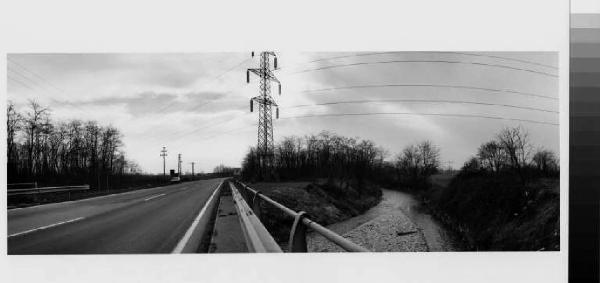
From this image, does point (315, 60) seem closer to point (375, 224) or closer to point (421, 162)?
point (421, 162)

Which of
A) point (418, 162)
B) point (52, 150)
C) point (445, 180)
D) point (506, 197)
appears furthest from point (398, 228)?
point (52, 150)

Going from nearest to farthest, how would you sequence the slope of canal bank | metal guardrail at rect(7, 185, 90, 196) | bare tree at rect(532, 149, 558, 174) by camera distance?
bare tree at rect(532, 149, 558, 174)
metal guardrail at rect(7, 185, 90, 196)
the slope of canal bank

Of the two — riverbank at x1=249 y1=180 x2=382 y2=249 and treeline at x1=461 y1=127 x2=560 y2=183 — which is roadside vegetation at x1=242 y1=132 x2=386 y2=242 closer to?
riverbank at x1=249 y1=180 x2=382 y2=249

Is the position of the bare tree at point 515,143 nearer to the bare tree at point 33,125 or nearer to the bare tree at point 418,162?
the bare tree at point 418,162

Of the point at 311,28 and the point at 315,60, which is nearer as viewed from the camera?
the point at 311,28

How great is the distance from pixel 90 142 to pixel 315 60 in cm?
561

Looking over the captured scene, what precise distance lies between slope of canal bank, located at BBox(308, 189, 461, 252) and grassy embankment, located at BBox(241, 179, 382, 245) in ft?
2.08

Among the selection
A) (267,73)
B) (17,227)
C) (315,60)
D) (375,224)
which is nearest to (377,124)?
(315,60)

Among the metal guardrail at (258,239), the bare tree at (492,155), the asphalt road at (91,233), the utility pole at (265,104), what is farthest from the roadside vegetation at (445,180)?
the metal guardrail at (258,239)

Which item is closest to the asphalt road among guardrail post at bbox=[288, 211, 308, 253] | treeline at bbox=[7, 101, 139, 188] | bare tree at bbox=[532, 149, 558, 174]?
treeline at bbox=[7, 101, 139, 188]

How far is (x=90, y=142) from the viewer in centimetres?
823

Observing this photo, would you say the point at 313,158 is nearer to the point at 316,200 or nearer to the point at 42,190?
the point at 42,190

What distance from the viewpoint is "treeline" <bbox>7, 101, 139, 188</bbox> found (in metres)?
6.17

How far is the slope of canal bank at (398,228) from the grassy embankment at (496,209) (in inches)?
27.3
